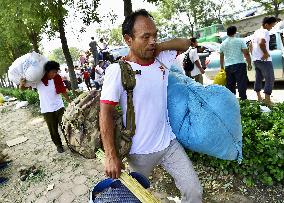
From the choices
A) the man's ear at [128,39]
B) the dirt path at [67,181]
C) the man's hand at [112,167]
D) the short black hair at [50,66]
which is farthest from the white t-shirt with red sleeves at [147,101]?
the short black hair at [50,66]

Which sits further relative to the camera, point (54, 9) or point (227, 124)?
point (54, 9)

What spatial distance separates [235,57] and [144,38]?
491 centimetres

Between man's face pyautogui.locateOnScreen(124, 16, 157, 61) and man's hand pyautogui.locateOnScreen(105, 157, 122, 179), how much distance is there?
74 cm

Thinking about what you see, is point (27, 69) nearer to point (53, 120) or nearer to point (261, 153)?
point (53, 120)

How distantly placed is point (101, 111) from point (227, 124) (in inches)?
34.3

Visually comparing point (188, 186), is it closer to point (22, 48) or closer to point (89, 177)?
point (89, 177)

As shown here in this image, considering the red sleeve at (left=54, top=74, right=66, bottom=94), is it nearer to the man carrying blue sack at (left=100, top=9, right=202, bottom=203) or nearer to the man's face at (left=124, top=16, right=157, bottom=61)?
the man carrying blue sack at (left=100, top=9, right=202, bottom=203)

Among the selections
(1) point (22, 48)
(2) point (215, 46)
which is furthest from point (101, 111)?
(1) point (22, 48)

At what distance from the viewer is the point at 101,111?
230cm

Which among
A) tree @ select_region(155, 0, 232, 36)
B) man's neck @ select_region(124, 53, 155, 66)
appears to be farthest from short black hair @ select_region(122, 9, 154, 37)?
tree @ select_region(155, 0, 232, 36)

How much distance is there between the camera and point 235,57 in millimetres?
6902

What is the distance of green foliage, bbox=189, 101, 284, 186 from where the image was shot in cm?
353

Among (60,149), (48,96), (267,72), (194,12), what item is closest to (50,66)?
(48,96)

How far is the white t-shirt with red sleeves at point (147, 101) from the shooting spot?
2318mm
